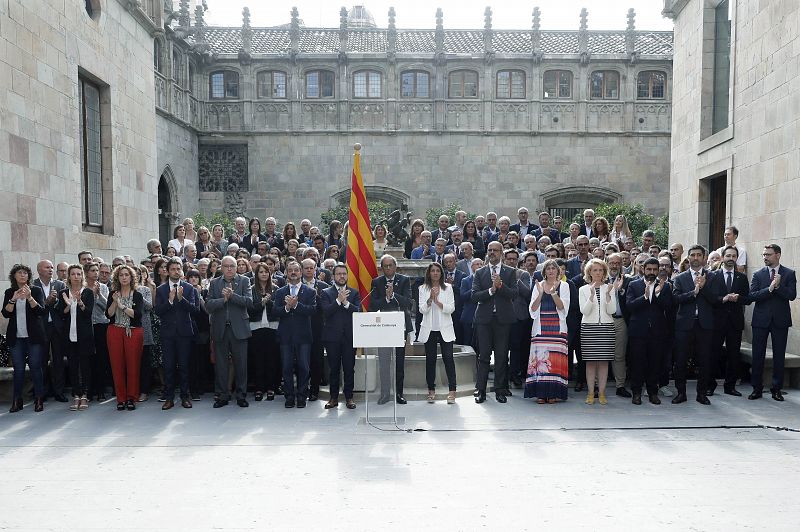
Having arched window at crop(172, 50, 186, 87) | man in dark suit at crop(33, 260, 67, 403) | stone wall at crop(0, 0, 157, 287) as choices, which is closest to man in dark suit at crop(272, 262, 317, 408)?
man in dark suit at crop(33, 260, 67, 403)

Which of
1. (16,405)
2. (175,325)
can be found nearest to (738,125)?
(175,325)

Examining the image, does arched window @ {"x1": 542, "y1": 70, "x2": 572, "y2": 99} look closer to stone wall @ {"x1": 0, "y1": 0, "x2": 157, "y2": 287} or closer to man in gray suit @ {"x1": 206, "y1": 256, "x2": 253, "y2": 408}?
stone wall @ {"x1": 0, "y1": 0, "x2": 157, "y2": 287}

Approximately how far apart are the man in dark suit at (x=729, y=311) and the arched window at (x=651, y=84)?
19.7m

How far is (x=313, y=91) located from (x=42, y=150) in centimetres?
1712

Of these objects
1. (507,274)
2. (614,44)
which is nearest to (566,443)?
(507,274)

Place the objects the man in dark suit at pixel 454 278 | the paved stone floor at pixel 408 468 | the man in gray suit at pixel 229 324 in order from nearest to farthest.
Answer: the paved stone floor at pixel 408 468 < the man in gray suit at pixel 229 324 < the man in dark suit at pixel 454 278

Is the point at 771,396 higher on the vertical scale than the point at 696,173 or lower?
lower

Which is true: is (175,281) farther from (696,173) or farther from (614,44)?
(614,44)

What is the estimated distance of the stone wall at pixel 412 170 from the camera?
2619cm

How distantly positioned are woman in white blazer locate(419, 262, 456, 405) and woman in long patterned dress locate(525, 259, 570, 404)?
1.03m

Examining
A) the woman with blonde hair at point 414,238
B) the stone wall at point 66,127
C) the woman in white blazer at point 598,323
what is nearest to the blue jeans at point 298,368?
the woman in white blazer at point 598,323

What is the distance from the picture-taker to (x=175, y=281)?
834 centimetres

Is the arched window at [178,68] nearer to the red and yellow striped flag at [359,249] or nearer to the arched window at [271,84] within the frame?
the arched window at [271,84]

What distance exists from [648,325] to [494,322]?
6.31 ft
